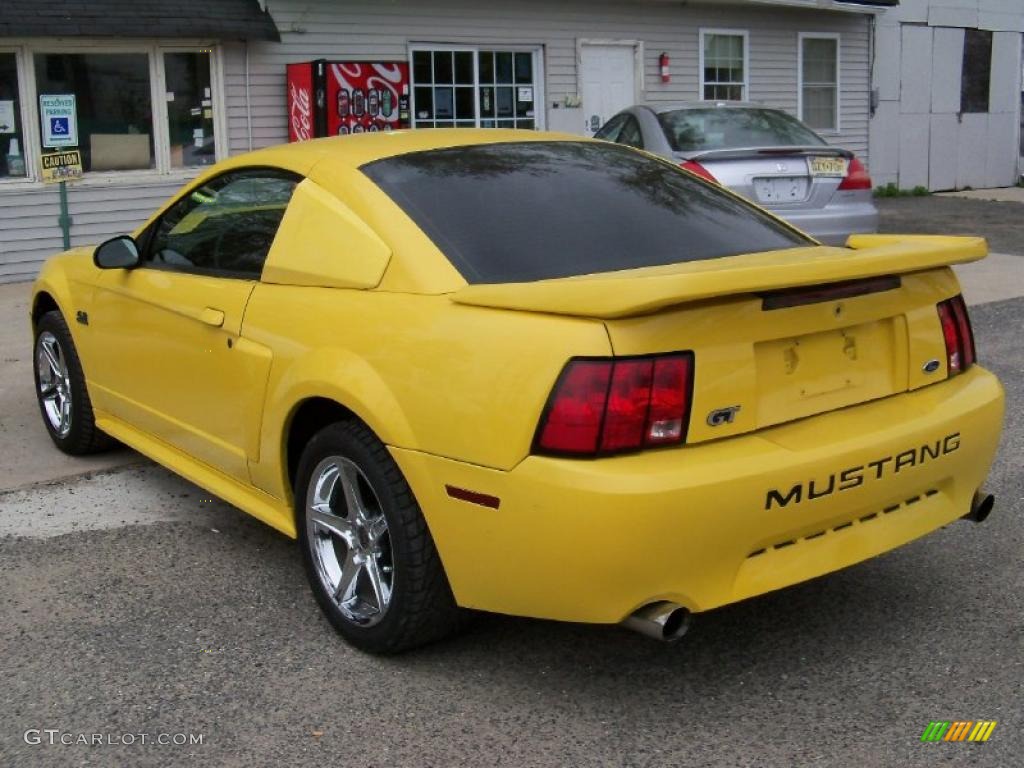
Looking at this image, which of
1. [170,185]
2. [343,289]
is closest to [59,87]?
[170,185]

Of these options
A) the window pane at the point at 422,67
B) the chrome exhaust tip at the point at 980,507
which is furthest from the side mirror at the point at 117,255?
the window pane at the point at 422,67

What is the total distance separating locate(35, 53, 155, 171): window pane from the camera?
11312 mm

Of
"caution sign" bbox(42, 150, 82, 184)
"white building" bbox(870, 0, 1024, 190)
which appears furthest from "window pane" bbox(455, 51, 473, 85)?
"white building" bbox(870, 0, 1024, 190)

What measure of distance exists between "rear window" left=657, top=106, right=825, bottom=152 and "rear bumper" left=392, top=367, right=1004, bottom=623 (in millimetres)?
6217

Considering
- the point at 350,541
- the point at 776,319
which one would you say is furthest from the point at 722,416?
the point at 350,541

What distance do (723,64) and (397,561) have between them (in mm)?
14598

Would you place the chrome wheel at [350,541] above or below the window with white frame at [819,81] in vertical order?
below

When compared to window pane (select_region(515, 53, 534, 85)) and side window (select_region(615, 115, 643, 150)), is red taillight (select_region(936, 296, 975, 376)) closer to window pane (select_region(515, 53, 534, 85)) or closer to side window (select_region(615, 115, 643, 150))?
side window (select_region(615, 115, 643, 150))

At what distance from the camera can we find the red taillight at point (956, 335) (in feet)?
12.5

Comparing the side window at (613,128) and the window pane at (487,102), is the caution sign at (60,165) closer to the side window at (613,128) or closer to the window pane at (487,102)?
the side window at (613,128)

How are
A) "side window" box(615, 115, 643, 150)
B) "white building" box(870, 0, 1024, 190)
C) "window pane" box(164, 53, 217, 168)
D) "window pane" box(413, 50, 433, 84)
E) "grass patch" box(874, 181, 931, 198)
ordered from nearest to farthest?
"side window" box(615, 115, 643, 150) < "window pane" box(164, 53, 217, 168) < "window pane" box(413, 50, 433, 84) < "white building" box(870, 0, 1024, 190) < "grass patch" box(874, 181, 931, 198)

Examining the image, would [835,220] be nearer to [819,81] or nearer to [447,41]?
[447,41]

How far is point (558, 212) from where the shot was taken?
3924 millimetres

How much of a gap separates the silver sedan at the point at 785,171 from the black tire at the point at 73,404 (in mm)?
4624
